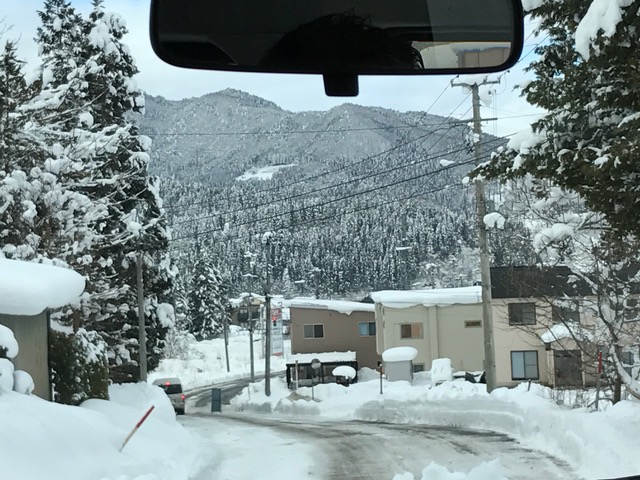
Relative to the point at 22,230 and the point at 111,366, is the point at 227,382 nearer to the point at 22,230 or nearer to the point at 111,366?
the point at 111,366

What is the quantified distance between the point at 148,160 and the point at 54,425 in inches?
650

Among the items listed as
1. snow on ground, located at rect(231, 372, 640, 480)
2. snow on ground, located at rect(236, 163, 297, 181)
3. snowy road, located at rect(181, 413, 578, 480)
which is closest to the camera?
snow on ground, located at rect(231, 372, 640, 480)

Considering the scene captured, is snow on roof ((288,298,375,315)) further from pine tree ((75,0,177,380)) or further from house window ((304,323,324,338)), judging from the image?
pine tree ((75,0,177,380))

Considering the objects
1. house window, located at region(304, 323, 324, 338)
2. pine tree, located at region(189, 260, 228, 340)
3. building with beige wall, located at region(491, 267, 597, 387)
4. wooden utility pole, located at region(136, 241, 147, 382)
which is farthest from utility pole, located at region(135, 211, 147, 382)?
pine tree, located at region(189, 260, 228, 340)

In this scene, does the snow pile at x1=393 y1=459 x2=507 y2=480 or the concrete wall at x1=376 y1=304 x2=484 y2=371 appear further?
the concrete wall at x1=376 y1=304 x2=484 y2=371

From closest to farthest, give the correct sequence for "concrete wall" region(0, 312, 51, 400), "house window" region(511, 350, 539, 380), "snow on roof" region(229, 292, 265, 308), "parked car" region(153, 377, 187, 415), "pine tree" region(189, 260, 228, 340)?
1. "concrete wall" region(0, 312, 51, 400)
2. "house window" region(511, 350, 539, 380)
3. "parked car" region(153, 377, 187, 415)
4. "snow on roof" region(229, 292, 265, 308)
5. "pine tree" region(189, 260, 228, 340)

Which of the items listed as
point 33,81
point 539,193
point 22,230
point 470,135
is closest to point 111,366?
point 22,230

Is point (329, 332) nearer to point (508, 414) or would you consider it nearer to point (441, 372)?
point (441, 372)

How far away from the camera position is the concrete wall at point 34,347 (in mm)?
16266

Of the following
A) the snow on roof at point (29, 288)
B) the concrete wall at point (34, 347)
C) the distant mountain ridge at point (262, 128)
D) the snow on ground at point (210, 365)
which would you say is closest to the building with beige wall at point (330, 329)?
the distant mountain ridge at point (262, 128)

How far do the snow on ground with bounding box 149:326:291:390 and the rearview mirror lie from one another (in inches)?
2779

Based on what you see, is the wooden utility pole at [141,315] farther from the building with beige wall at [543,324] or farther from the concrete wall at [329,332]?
the concrete wall at [329,332]

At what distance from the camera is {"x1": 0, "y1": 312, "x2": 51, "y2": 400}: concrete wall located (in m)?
16.3

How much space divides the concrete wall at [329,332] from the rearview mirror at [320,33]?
57.4 meters
